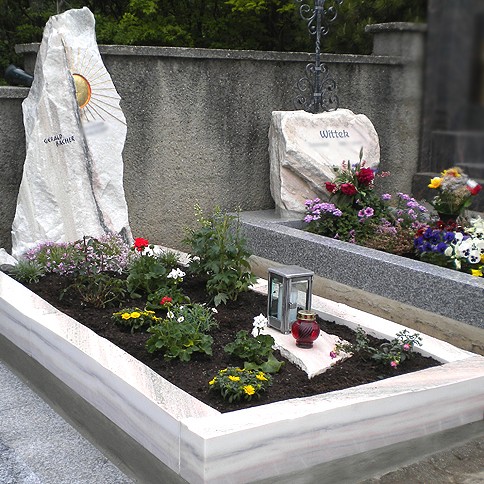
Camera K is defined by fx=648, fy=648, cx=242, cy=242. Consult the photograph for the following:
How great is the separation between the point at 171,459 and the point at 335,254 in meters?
2.15

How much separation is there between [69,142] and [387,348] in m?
2.69

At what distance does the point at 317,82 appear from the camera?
18.5 feet

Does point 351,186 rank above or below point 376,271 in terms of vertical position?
above

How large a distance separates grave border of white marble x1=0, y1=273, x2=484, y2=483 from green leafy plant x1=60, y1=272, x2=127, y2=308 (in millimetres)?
445

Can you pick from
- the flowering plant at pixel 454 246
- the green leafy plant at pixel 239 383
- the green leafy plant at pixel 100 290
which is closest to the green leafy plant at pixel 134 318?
the green leafy plant at pixel 100 290

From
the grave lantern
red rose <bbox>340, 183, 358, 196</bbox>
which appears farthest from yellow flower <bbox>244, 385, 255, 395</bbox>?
red rose <bbox>340, 183, 358, 196</bbox>

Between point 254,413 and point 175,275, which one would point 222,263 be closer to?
point 175,275

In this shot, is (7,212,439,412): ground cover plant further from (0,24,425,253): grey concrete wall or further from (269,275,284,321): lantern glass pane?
(0,24,425,253): grey concrete wall

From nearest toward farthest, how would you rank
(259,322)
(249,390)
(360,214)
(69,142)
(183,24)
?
(249,390) → (259,322) → (69,142) → (360,214) → (183,24)

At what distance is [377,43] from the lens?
6.40 metres

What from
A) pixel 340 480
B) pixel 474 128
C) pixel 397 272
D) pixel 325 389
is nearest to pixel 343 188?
pixel 397 272

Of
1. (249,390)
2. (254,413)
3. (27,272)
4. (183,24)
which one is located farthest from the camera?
(183,24)

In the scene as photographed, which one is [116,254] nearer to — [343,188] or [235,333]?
[235,333]

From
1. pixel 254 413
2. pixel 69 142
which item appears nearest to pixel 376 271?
pixel 254 413
